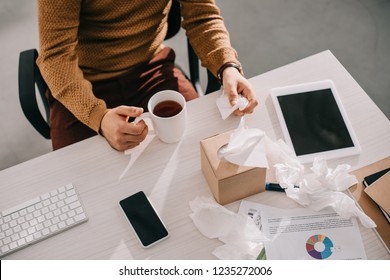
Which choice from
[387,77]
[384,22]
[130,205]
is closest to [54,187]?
[130,205]

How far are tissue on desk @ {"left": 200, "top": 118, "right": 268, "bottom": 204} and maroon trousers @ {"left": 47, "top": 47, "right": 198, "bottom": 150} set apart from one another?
48cm

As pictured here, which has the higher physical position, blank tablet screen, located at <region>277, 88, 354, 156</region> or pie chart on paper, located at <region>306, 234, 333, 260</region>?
blank tablet screen, located at <region>277, 88, 354, 156</region>

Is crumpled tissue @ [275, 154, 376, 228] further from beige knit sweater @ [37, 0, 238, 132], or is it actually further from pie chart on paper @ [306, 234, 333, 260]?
beige knit sweater @ [37, 0, 238, 132]

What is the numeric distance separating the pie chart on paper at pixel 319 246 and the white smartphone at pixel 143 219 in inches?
13.9

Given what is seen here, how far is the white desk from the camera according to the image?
3.10 feet

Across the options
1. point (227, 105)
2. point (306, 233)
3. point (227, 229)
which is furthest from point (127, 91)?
point (306, 233)

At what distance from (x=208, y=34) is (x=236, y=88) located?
0.81 ft

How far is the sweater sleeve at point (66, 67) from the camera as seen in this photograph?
1.12m

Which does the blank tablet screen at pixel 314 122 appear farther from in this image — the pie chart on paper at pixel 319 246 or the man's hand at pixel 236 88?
the pie chart on paper at pixel 319 246

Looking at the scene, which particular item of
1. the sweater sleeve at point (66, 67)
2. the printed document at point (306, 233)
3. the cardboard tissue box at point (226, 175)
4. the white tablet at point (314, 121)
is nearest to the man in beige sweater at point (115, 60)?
the sweater sleeve at point (66, 67)

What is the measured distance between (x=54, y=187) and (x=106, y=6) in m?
0.57

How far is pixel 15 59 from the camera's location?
92.4 inches

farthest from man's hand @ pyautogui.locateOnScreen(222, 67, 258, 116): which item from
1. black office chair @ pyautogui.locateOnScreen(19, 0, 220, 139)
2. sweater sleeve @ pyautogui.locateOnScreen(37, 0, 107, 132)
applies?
sweater sleeve @ pyautogui.locateOnScreen(37, 0, 107, 132)
